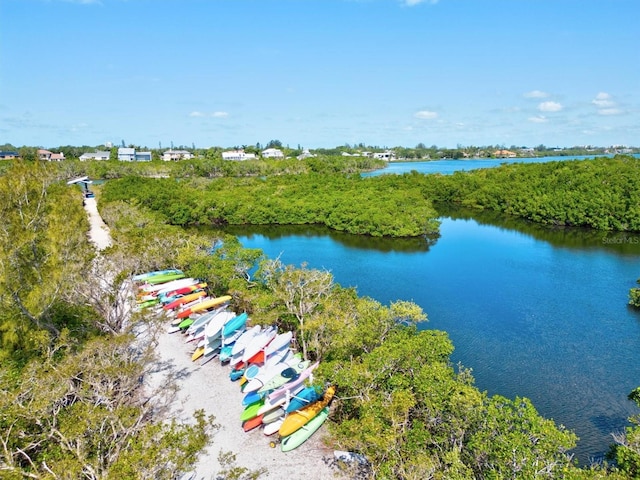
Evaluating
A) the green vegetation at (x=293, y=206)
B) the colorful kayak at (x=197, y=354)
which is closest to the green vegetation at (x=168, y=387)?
the colorful kayak at (x=197, y=354)

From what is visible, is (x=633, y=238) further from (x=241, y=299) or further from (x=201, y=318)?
(x=201, y=318)

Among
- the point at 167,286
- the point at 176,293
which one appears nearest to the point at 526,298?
the point at 176,293

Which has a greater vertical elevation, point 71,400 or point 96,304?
point 96,304

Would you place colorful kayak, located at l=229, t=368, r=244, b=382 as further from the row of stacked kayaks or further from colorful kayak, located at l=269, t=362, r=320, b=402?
colorful kayak, located at l=269, t=362, r=320, b=402

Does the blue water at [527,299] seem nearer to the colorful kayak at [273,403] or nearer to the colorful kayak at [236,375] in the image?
the colorful kayak at [273,403]

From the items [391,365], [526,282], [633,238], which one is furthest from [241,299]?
[633,238]

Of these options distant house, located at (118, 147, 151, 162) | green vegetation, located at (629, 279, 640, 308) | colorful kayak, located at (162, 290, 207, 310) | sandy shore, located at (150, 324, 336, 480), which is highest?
distant house, located at (118, 147, 151, 162)

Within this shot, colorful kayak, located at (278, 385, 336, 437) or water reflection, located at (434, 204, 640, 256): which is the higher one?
water reflection, located at (434, 204, 640, 256)

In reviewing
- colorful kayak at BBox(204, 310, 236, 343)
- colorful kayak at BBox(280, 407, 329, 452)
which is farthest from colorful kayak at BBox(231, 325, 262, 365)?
colorful kayak at BBox(280, 407, 329, 452)
